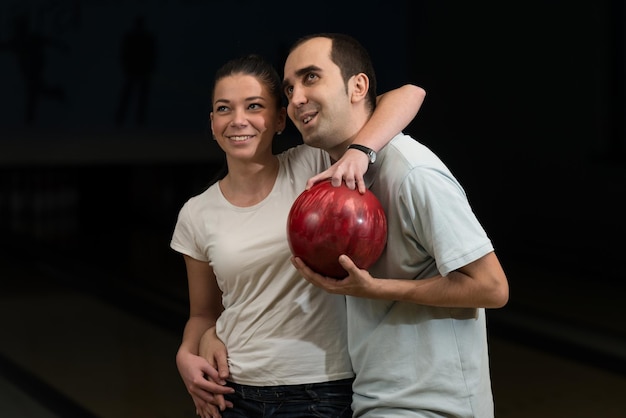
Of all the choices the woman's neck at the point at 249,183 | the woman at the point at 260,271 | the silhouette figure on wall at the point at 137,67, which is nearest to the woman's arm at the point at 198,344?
the woman at the point at 260,271

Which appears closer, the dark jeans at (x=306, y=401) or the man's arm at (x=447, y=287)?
the man's arm at (x=447, y=287)

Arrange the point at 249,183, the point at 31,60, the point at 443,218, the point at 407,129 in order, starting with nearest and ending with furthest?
the point at 443,218
the point at 249,183
the point at 407,129
the point at 31,60

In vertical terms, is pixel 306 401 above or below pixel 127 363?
above

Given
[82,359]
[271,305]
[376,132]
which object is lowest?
[82,359]

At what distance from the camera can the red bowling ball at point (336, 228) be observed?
1.00 m

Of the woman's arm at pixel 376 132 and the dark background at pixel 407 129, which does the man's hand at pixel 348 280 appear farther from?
the dark background at pixel 407 129

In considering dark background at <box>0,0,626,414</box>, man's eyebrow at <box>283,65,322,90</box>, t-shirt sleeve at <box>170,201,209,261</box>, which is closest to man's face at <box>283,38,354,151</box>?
man's eyebrow at <box>283,65,322,90</box>

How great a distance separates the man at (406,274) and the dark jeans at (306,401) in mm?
43

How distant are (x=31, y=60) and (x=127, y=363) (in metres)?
3.07

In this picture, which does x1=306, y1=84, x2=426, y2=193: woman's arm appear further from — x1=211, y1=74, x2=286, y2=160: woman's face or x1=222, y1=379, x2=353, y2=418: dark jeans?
x1=222, y1=379, x2=353, y2=418: dark jeans

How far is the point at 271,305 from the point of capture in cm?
117

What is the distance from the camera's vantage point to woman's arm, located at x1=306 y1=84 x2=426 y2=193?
1019mm

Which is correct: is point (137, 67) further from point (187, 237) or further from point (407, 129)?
point (187, 237)

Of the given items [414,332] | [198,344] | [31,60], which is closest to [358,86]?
[414,332]
